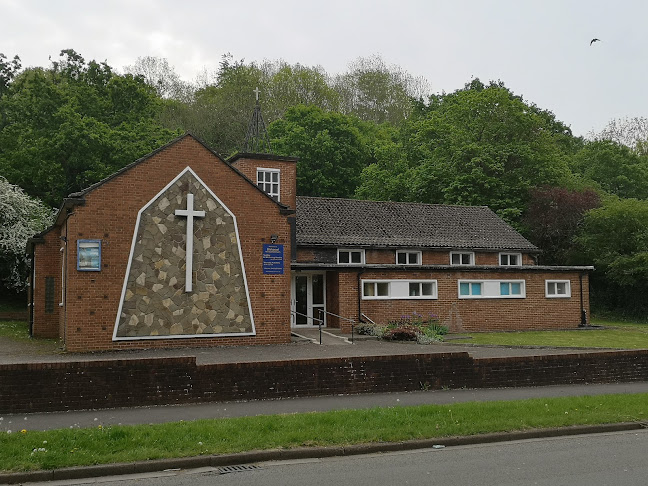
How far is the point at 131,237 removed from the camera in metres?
18.9

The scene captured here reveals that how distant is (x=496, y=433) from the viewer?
390 inches

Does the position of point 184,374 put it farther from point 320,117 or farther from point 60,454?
point 320,117

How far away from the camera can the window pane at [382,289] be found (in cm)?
2573

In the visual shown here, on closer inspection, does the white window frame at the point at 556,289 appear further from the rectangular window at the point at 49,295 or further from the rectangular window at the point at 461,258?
the rectangular window at the point at 49,295

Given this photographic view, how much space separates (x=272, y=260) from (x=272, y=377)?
8.36m

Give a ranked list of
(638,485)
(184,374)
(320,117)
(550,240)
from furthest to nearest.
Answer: (320,117) → (550,240) → (184,374) → (638,485)

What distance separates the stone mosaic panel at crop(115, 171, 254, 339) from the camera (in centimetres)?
1875

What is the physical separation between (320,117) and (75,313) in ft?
112

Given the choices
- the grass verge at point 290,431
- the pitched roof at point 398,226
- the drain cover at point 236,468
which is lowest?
the drain cover at point 236,468

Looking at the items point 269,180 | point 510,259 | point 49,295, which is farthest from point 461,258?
point 49,295

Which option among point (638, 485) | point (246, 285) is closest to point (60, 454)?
point (638, 485)

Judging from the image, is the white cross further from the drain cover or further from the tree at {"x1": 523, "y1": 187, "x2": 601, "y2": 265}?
the tree at {"x1": 523, "y1": 187, "x2": 601, "y2": 265}

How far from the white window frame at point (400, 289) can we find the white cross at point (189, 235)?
8043 millimetres

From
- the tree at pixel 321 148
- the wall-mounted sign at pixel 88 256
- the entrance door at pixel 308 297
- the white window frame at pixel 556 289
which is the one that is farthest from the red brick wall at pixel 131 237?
the tree at pixel 321 148
